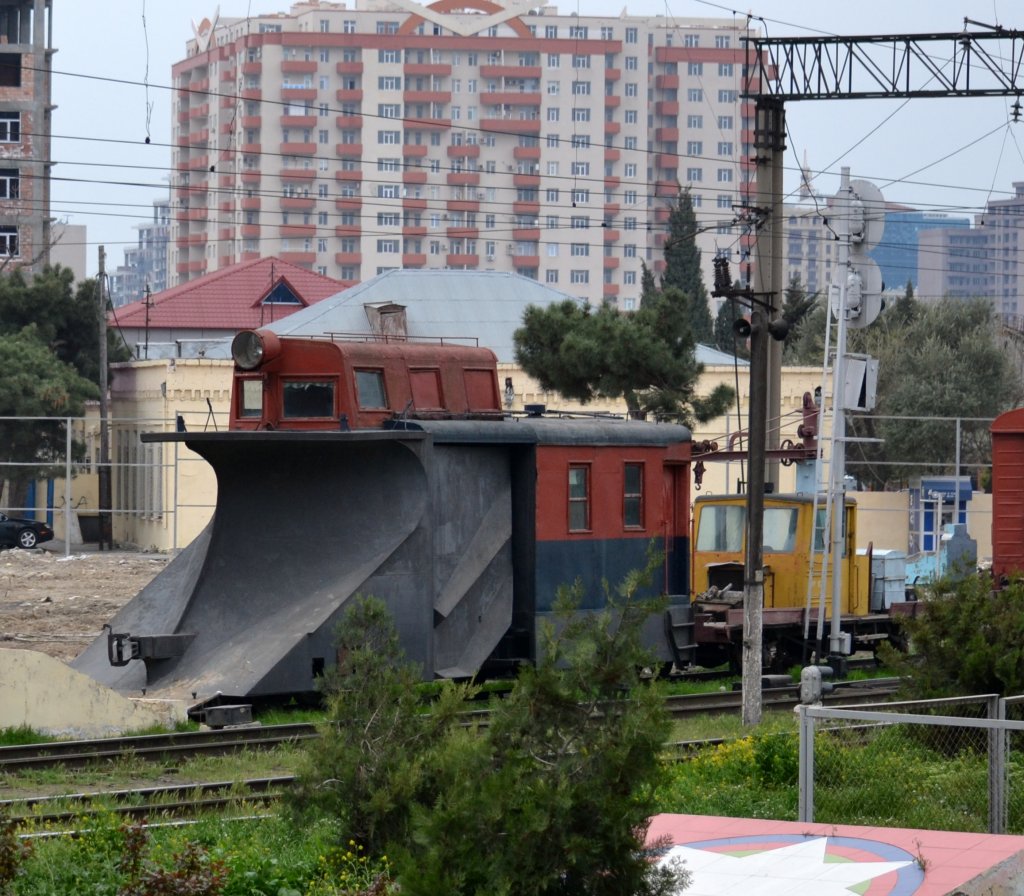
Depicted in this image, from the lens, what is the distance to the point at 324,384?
1795cm

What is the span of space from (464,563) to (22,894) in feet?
30.1

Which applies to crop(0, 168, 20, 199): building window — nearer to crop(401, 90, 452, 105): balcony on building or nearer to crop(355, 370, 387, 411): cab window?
crop(355, 370, 387, 411): cab window

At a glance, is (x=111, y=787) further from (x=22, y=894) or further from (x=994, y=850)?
(x=994, y=850)

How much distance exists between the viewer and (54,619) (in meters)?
29.2

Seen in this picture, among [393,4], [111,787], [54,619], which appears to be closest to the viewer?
[111,787]

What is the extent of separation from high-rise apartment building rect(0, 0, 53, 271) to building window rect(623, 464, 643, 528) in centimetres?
5645

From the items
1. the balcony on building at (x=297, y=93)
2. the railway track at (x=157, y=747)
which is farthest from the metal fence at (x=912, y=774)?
the balcony on building at (x=297, y=93)

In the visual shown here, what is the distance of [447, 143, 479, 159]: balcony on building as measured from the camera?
137250 millimetres

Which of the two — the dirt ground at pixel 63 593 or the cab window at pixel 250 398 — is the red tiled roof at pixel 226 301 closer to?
the dirt ground at pixel 63 593

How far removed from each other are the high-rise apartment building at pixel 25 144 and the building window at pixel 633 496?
56.4 meters

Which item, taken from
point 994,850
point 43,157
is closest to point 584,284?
point 43,157

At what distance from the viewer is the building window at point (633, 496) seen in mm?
19672

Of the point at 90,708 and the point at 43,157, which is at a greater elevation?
the point at 43,157

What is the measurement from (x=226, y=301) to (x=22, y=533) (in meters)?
18.1
